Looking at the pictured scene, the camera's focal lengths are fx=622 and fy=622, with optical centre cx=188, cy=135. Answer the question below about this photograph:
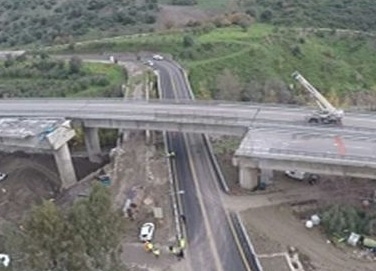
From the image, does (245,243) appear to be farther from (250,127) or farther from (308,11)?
(308,11)

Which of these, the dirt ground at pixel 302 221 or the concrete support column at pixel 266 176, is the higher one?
the concrete support column at pixel 266 176

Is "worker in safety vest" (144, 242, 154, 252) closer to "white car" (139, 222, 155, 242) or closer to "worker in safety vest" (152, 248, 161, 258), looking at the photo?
"worker in safety vest" (152, 248, 161, 258)

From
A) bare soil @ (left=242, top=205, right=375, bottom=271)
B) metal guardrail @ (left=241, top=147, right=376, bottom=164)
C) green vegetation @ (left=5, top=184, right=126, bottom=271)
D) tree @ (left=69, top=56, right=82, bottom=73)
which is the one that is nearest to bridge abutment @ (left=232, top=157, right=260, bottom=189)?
metal guardrail @ (left=241, top=147, right=376, bottom=164)

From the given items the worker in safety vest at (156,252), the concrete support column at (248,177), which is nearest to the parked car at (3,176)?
the worker in safety vest at (156,252)

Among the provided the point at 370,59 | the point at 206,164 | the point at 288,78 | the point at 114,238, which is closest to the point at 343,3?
the point at 370,59

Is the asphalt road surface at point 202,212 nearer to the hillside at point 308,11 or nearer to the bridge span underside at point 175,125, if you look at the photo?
the bridge span underside at point 175,125

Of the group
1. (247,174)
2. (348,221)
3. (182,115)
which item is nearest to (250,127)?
(247,174)
